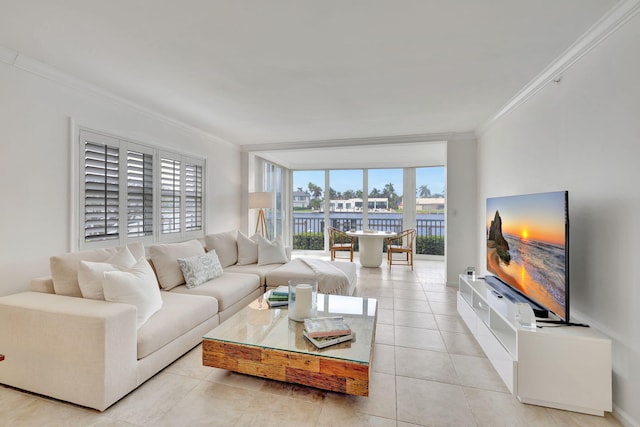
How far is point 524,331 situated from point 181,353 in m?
2.42

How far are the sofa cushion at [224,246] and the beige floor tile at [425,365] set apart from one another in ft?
7.97

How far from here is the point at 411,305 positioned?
11.8ft

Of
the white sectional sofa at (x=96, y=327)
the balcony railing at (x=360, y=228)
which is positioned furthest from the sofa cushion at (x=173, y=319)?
the balcony railing at (x=360, y=228)

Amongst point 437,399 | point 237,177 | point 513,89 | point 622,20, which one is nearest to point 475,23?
point 622,20

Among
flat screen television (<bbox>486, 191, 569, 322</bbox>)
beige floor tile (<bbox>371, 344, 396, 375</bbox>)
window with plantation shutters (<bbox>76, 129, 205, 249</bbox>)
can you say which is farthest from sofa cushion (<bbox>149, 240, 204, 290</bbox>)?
flat screen television (<bbox>486, 191, 569, 322</bbox>)

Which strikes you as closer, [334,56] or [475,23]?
[475,23]

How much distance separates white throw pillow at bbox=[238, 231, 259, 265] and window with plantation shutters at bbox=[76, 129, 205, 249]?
765mm

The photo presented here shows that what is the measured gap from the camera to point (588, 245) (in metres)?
1.96

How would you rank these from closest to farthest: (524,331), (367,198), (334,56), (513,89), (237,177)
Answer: (524,331) → (334,56) → (513,89) → (237,177) → (367,198)

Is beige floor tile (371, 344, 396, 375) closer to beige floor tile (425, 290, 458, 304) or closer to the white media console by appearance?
the white media console

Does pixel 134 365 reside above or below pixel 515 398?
above

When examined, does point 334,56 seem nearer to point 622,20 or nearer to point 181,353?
point 622,20

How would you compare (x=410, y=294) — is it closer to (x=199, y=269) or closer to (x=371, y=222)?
(x=199, y=269)

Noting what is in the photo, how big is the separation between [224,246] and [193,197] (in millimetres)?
951
